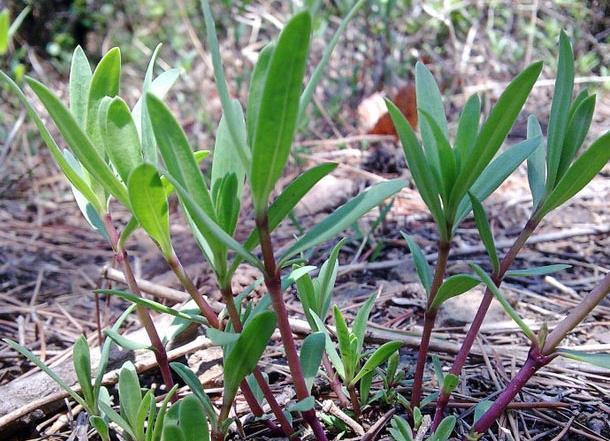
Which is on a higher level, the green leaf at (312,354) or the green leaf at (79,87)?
the green leaf at (79,87)

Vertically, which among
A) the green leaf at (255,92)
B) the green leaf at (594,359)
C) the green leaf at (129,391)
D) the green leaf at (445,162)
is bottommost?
the green leaf at (129,391)

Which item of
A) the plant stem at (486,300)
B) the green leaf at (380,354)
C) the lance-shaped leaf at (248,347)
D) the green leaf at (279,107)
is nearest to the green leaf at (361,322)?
the green leaf at (380,354)

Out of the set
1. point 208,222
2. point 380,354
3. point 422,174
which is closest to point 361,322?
point 380,354

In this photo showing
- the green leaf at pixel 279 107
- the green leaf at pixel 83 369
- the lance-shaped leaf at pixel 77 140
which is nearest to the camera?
the green leaf at pixel 279 107

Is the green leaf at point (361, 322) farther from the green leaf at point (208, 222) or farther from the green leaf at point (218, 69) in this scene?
the green leaf at point (218, 69)

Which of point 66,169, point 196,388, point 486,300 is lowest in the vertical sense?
point 196,388

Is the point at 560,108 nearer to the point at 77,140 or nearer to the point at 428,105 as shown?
the point at 428,105
